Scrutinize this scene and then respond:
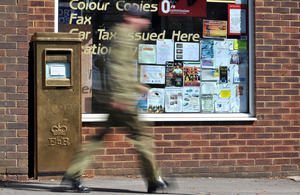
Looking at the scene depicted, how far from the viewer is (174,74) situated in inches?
281

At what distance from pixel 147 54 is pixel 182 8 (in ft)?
2.92

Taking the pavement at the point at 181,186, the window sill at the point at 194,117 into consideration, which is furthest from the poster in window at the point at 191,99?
the pavement at the point at 181,186

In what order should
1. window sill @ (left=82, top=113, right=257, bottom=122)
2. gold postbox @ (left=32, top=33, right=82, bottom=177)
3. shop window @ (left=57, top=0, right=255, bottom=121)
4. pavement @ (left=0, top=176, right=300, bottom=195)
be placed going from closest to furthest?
pavement @ (left=0, top=176, right=300, bottom=195) → gold postbox @ (left=32, top=33, right=82, bottom=177) → window sill @ (left=82, top=113, right=257, bottom=122) → shop window @ (left=57, top=0, right=255, bottom=121)

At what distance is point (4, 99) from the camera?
20.5 ft

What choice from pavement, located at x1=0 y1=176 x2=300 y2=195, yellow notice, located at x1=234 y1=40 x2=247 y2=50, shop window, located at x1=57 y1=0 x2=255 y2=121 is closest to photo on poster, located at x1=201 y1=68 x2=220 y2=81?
shop window, located at x1=57 y1=0 x2=255 y2=121

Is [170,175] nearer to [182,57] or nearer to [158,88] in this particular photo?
[158,88]

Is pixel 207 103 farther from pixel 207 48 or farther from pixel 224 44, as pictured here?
pixel 224 44

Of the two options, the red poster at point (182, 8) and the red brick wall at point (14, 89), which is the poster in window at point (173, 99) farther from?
the red brick wall at point (14, 89)

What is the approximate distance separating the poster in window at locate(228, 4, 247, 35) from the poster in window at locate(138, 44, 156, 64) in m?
1.25

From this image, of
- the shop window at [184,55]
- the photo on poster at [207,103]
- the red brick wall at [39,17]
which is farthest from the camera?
the photo on poster at [207,103]

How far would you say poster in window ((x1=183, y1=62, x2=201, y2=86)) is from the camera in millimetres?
7156

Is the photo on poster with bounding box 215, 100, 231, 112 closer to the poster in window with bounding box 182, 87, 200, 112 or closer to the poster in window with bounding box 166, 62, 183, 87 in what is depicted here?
the poster in window with bounding box 182, 87, 200, 112

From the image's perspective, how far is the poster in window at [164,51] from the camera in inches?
279

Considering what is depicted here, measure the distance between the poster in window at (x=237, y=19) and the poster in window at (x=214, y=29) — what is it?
109mm
